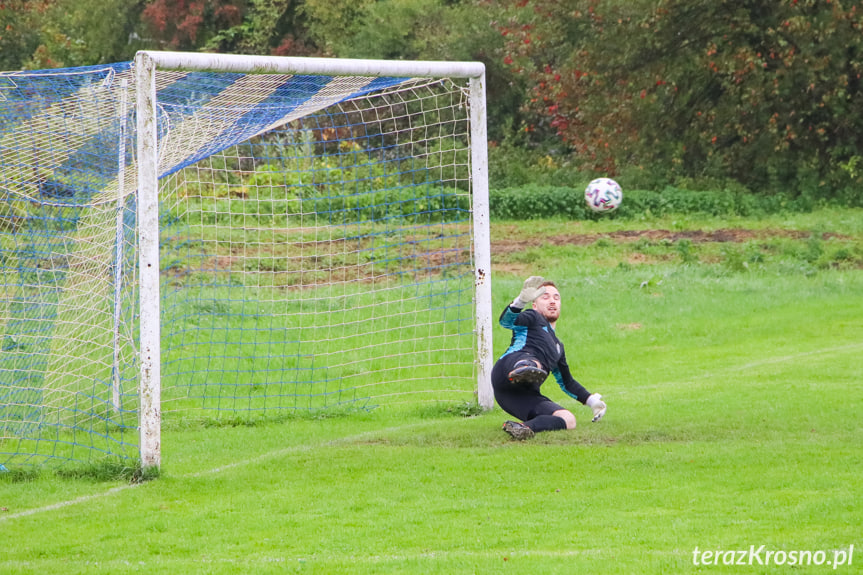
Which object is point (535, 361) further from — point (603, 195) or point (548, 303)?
point (603, 195)

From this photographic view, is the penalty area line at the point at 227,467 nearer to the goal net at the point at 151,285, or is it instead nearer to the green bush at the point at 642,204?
the goal net at the point at 151,285

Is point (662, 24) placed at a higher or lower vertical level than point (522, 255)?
higher

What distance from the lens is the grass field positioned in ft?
17.6

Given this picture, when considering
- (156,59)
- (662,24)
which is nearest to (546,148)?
(662,24)

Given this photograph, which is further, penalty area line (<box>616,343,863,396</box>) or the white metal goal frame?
penalty area line (<box>616,343,863,396</box>)

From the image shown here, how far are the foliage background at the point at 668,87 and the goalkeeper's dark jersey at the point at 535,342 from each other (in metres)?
13.8

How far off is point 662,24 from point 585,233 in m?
5.06

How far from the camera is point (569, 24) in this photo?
22.9 m

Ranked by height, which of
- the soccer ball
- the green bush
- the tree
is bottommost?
the soccer ball

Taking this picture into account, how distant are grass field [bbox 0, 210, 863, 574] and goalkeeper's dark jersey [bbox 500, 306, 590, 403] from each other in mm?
486

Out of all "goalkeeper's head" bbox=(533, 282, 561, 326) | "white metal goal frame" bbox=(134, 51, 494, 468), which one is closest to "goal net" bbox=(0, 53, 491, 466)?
"white metal goal frame" bbox=(134, 51, 494, 468)

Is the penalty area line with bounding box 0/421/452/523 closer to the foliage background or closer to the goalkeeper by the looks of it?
the goalkeeper

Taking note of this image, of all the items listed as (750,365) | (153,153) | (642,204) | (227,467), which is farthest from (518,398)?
(642,204)

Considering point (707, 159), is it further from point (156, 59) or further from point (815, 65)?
point (156, 59)
